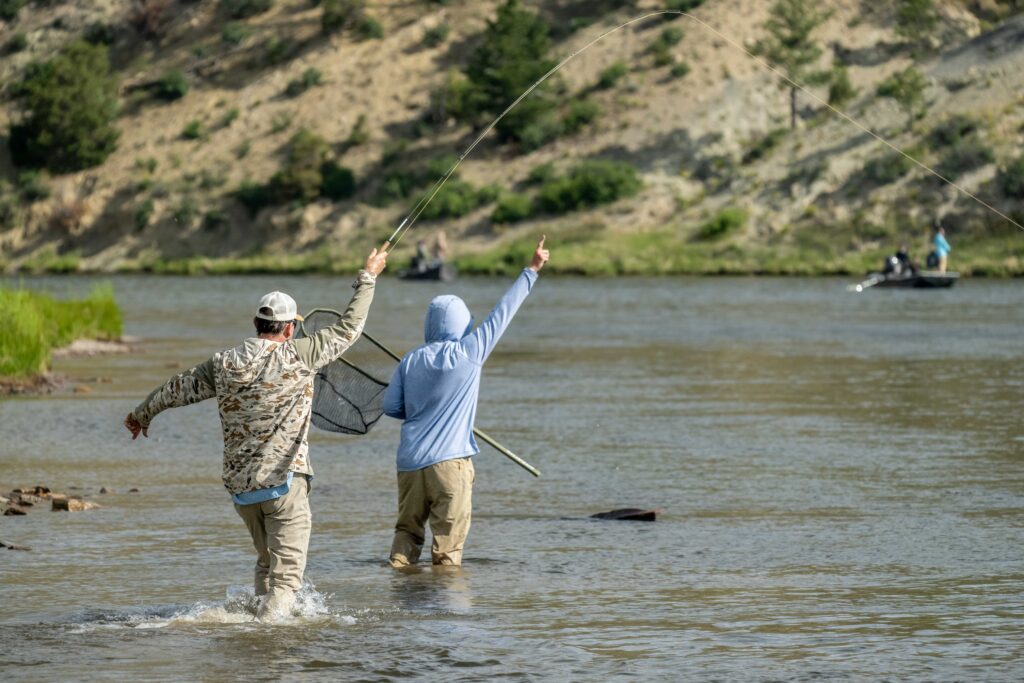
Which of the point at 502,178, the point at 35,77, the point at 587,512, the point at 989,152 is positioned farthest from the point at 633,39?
the point at 587,512

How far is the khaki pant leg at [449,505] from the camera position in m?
10.5

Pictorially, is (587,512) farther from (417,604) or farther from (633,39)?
(633,39)

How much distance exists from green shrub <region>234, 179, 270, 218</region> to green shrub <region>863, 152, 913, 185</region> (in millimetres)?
30516

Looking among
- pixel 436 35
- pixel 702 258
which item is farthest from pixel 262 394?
pixel 436 35

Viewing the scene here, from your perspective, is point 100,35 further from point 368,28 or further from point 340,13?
point 368,28

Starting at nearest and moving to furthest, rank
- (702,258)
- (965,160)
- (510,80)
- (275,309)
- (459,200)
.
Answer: (275,309) → (702,258) → (965,160) → (459,200) → (510,80)

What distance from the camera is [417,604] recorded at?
394 inches

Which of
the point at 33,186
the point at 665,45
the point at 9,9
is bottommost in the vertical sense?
the point at 33,186

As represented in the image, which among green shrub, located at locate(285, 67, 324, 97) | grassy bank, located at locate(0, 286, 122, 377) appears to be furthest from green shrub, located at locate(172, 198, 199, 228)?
grassy bank, located at locate(0, 286, 122, 377)

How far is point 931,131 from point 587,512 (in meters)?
69.1

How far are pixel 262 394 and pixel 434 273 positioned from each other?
56296mm

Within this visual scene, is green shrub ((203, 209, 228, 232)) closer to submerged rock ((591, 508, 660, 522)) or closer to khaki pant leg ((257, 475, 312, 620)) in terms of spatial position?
submerged rock ((591, 508, 660, 522))

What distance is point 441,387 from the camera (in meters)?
10.4

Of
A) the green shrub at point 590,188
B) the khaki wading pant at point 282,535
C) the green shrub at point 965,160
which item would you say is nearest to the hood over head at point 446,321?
the khaki wading pant at point 282,535
